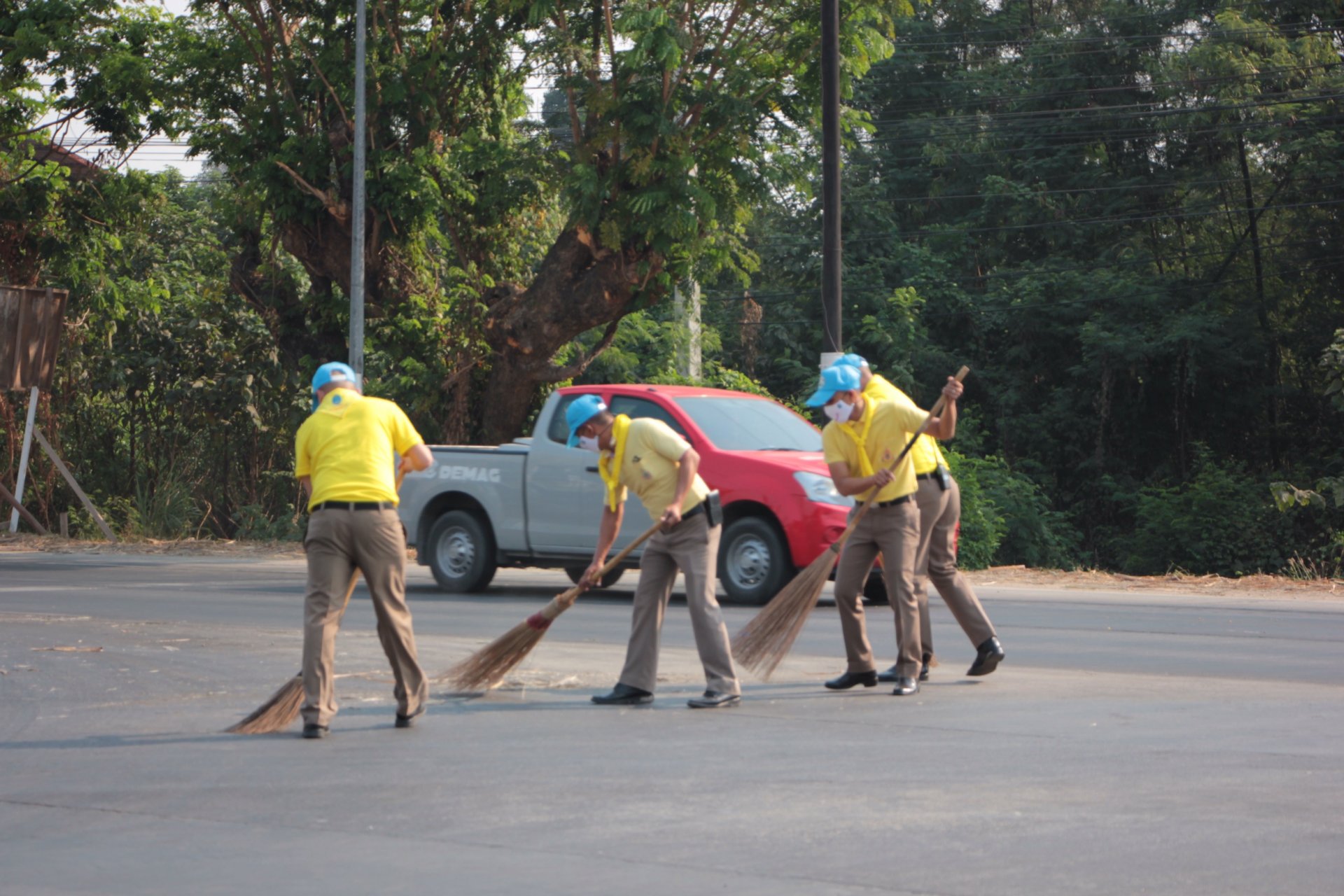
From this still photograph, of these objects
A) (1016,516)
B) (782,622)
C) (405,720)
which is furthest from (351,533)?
(1016,516)

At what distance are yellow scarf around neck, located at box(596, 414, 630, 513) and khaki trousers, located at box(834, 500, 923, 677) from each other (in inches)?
54.1

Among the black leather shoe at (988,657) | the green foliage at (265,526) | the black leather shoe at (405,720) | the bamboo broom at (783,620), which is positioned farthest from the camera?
the green foliage at (265,526)

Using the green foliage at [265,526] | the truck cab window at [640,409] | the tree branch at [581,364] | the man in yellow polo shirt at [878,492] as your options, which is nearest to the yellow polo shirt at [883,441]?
the man in yellow polo shirt at [878,492]

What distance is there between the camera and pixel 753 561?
1485 cm

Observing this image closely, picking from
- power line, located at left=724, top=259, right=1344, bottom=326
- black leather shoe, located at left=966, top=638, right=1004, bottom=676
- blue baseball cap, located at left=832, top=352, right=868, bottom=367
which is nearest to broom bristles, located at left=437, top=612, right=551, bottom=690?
blue baseball cap, located at left=832, top=352, right=868, bottom=367

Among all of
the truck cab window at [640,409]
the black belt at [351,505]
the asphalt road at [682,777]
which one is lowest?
the asphalt road at [682,777]

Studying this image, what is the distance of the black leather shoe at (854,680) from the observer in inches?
380

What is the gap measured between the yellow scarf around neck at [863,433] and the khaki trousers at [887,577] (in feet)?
0.80

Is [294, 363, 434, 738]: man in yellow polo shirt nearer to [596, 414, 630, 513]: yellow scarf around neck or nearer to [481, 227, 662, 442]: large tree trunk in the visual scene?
[596, 414, 630, 513]: yellow scarf around neck

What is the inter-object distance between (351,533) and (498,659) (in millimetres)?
1554

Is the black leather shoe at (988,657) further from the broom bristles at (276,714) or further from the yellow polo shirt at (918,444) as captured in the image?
the broom bristles at (276,714)

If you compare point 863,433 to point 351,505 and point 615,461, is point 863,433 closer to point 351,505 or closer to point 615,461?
point 615,461

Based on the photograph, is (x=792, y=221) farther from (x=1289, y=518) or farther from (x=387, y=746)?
(x=387, y=746)

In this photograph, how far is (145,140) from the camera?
88.4ft
